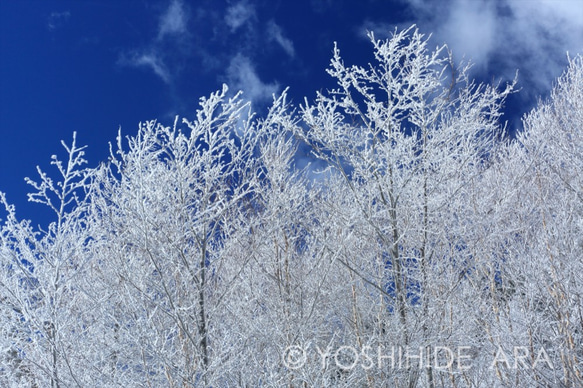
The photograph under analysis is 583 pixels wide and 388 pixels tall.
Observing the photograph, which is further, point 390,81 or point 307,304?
point 307,304

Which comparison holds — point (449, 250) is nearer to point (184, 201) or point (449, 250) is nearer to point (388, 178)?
point (388, 178)

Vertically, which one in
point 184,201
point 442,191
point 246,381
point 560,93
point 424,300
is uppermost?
point 560,93

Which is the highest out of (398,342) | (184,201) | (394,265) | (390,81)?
(390,81)

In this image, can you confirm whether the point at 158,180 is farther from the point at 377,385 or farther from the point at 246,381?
the point at 377,385

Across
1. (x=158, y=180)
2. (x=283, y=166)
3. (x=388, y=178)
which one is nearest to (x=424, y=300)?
(x=388, y=178)

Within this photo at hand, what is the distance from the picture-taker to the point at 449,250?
Result: 18.6 ft

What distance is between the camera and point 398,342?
5121mm

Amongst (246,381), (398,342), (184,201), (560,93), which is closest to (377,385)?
(398,342)

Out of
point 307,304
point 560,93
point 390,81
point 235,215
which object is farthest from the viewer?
point 560,93

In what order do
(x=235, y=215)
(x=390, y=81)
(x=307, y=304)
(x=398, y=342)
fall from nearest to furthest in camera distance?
(x=398, y=342) → (x=390, y=81) → (x=307, y=304) → (x=235, y=215)

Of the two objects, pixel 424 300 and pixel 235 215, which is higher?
pixel 235 215

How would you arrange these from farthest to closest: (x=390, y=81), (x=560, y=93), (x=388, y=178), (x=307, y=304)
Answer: (x=560, y=93)
(x=307, y=304)
(x=390, y=81)
(x=388, y=178)

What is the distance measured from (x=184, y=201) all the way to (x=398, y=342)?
2.76 metres

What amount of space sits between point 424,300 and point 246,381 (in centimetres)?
216
